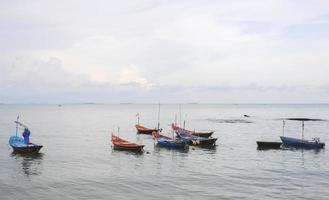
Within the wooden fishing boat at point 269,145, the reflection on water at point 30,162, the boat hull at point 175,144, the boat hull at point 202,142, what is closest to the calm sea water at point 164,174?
the reflection on water at point 30,162

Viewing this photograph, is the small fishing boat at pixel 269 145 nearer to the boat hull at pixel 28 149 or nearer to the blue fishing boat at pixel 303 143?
the blue fishing boat at pixel 303 143

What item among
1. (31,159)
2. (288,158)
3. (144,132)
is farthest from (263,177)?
(144,132)

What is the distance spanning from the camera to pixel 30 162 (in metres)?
46.5

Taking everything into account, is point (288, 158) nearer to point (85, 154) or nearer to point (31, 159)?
point (85, 154)

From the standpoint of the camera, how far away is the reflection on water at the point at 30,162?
4075cm

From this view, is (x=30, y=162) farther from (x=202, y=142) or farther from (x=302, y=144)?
(x=302, y=144)

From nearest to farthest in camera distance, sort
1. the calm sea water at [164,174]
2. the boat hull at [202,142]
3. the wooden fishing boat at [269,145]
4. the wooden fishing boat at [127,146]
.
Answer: the calm sea water at [164,174], the wooden fishing boat at [127,146], the wooden fishing boat at [269,145], the boat hull at [202,142]

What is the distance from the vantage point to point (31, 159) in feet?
159

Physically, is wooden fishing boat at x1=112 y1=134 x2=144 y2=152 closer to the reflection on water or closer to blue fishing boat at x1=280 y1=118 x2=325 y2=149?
the reflection on water

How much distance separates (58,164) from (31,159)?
5286 mm

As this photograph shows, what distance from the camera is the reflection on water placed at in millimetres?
40750

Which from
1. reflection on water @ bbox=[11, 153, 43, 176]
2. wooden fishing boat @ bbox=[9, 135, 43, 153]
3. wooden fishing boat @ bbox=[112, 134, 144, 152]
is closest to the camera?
reflection on water @ bbox=[11, 153, 43, 176]

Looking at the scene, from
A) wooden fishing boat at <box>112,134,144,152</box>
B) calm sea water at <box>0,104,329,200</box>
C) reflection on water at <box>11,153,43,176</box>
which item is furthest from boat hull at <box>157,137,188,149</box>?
reflection on water at <box>11,153,43,176</box>

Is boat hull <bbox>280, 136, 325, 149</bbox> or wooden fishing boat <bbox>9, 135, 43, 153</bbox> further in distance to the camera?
boat hull <bbox>280, 136, 325, 149</bbox>
